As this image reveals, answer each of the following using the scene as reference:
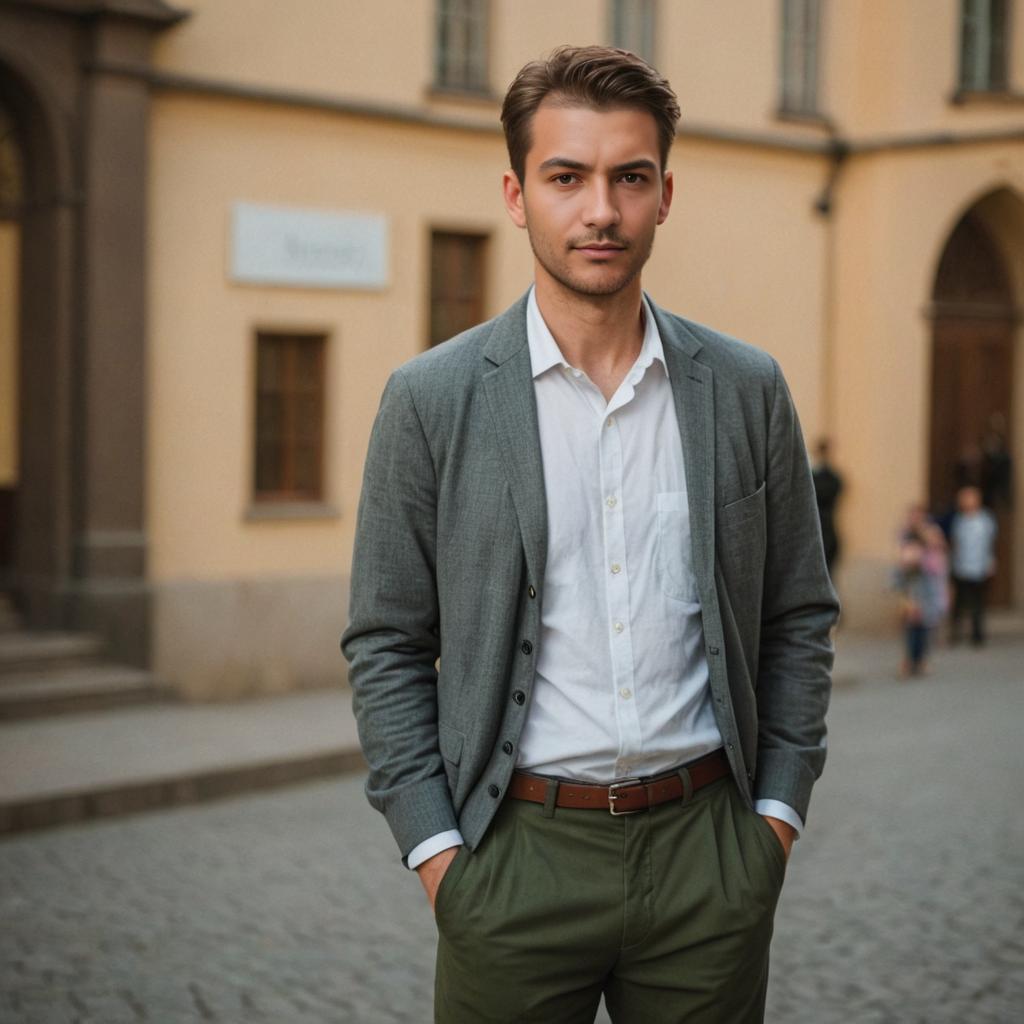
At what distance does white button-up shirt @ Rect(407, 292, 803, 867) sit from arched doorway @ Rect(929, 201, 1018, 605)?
1580 cm

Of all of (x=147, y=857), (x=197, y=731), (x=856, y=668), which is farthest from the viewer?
(x=856, y=668)

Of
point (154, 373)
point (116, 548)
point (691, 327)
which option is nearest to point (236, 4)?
point (154, 373)

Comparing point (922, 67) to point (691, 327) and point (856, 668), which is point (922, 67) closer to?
point (856, 668)

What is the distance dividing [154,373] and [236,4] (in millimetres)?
2844

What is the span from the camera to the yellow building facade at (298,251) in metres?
12.3

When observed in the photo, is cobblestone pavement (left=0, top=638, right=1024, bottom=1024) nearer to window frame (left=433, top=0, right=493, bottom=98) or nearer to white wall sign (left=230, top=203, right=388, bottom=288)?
white wall sign (left=230, top=203, right=388, bottom=288)

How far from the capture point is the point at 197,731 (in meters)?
11.0

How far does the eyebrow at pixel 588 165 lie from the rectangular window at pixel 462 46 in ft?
38.9

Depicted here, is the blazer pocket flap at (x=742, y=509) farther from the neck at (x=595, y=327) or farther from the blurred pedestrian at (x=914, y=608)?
the blurred pedestrian at (x=914, y=608)

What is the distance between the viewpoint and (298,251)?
43.2 feet

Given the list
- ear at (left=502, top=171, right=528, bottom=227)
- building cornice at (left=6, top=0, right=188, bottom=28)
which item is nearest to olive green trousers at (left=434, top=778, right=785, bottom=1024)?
ear at (left=502, top=171, right=528, bottom=227)

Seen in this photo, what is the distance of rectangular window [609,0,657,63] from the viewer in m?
15.2

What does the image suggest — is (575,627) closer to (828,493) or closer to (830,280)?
(828,493)

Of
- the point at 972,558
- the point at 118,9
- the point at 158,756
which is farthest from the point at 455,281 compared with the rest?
the point at 972,558
